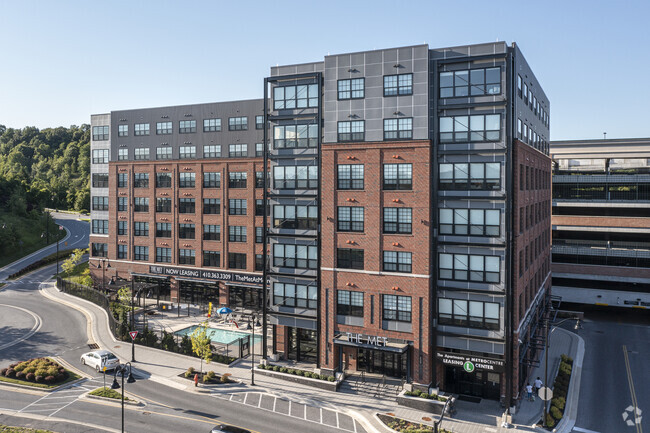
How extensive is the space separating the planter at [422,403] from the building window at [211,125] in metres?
42.1

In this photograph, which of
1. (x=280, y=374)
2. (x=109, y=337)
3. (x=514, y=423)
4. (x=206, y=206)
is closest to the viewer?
(x=514, y=423)

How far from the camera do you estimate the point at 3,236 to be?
94.5m

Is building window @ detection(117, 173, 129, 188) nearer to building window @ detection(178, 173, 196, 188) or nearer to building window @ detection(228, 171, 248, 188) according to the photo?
building window @ detection(178, 173, 196, 188)

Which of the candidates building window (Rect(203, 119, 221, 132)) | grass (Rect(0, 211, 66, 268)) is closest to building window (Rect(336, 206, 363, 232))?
building window (Rect(203, 119, 221, 132))

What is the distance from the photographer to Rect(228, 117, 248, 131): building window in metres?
63.8

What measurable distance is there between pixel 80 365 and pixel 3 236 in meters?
64.0

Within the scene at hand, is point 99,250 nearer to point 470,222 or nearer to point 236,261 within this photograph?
point 236,261

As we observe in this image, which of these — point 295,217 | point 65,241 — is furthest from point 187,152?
point 65,241

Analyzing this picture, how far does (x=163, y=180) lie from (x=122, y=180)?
24.5 ft

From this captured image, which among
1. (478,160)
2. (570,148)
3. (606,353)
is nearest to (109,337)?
(478,160)

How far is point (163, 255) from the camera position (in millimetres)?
69312

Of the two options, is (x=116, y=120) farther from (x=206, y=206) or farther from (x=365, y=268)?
(x=365, y=268)

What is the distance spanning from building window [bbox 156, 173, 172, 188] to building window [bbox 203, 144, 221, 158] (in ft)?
20.7

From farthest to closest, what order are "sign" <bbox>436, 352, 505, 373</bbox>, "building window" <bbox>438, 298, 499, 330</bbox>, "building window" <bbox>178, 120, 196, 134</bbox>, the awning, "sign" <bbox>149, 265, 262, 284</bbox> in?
"building window" <bbox>178, 120, 196, 134</bbox>
"sign" <bbox>149, 265, 262, 284</bbox>
the awning
"building window" <bbox>438, 298, 499, 330</bbox>
"sign" <bbox>436, 352, 505, 373</bbox>
